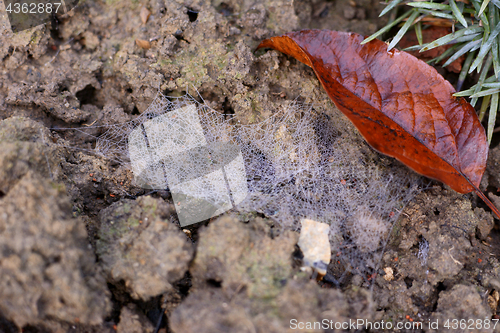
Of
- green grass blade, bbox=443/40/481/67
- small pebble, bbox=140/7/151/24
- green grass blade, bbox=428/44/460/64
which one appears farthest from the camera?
small pebble, bbox=140/7/151/24

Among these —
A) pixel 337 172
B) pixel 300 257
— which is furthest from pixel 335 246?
pixel 337 172

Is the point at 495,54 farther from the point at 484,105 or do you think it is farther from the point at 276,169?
the point at 276,169

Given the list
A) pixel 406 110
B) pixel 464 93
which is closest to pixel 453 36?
pixel 464 93

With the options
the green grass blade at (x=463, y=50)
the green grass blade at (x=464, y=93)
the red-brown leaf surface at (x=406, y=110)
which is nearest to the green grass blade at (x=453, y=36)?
the green grass blade at (x=463, y=50)

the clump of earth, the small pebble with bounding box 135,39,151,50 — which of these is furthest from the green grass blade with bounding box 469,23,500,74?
the small pebble with bounding box 135,39,151,50

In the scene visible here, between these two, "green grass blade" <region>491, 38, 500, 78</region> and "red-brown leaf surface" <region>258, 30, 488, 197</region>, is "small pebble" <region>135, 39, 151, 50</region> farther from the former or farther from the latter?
"green grass blade" <region>491, 38, 500, 78</region>

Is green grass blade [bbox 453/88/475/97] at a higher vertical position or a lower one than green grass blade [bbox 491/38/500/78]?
lower

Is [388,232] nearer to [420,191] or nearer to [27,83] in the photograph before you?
[420,191]
